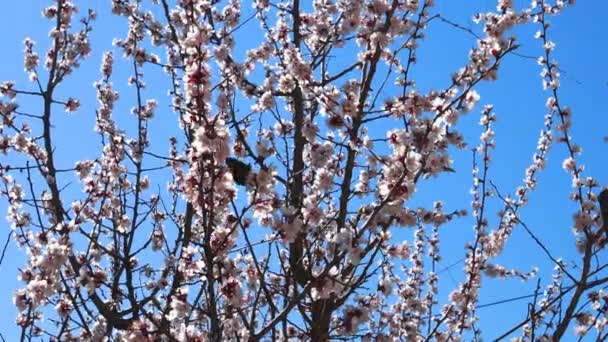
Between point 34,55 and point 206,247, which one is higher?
point 34,55

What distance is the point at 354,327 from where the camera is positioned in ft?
12.6

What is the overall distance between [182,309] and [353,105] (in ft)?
4.77

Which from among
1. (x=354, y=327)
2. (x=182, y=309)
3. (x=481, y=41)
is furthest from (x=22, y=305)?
(x=481, y=41)

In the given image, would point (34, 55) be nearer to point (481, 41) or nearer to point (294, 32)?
point (294, 32)

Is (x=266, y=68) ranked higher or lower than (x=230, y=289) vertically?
higher

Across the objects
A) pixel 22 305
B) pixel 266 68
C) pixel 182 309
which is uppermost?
→ pixel 266 68

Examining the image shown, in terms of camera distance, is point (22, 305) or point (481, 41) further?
point (481, 41)

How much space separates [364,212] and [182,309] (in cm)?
140

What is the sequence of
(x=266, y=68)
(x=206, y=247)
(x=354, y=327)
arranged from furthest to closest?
(x=266, y=68)
(x=354, y=327)
(x=206, y=247)

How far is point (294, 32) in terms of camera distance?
595cm

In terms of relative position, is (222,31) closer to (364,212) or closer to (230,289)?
(364,212)

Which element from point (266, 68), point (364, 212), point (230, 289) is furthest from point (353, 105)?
point (266, 68)

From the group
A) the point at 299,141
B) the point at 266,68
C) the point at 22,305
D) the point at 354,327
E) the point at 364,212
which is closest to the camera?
the point at 354,327

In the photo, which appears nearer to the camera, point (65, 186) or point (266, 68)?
point (65, 186)
